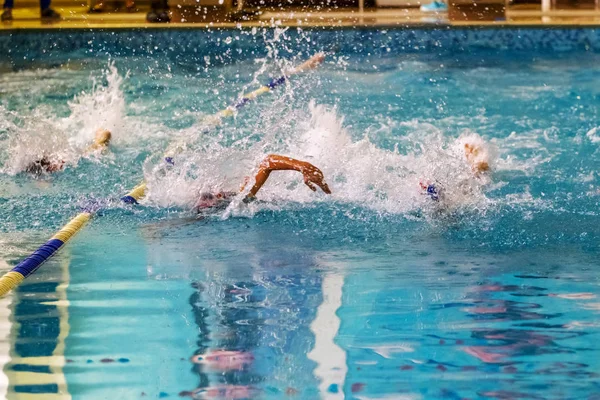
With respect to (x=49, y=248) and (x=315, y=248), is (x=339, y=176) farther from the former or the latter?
(x=49, y=248)

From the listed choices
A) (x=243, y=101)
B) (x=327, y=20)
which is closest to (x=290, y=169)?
(x=243, y=101)

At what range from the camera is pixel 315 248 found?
4.11 m

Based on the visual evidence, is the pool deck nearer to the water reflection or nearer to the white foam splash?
the white foam splash

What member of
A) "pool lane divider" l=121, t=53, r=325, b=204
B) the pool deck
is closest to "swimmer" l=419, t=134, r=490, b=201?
"pool lane divider" l=121, t=53, r=325, b=204

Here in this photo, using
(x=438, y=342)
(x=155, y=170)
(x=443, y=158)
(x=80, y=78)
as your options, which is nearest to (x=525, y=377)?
(x=438, y=342)

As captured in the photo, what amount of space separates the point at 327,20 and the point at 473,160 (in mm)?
5192

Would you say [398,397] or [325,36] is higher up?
[325,36]

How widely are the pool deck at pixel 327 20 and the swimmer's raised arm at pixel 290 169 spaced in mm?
5171

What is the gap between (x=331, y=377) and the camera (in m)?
2.77

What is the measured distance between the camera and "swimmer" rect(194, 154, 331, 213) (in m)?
4.14

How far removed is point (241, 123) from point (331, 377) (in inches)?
166

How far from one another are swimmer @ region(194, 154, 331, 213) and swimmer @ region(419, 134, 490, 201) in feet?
1.86

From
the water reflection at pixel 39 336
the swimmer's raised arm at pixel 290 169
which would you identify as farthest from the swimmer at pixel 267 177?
the water reflection at pixel 39 336

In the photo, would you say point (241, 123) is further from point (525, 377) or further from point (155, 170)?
point (525, 377)
